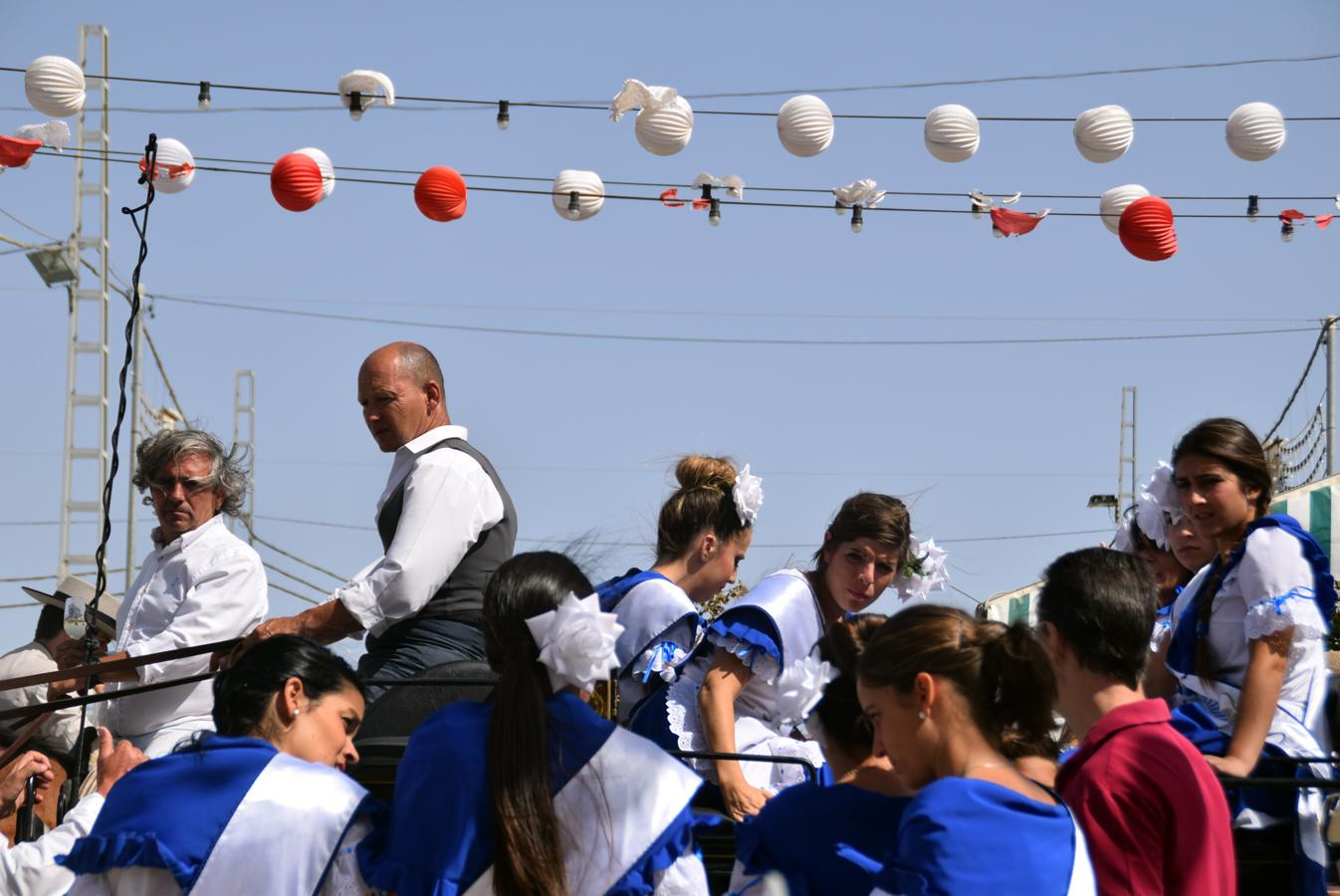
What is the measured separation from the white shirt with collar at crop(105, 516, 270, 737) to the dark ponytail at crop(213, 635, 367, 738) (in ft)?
3.92

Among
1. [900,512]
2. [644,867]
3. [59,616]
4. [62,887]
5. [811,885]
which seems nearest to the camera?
[811,885]

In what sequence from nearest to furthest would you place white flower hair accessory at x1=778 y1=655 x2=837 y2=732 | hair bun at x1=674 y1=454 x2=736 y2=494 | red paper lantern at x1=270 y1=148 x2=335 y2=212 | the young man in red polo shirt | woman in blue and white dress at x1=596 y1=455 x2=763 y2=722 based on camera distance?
the young man in red polo shirt → white flower hair accessory at x1=778 y1=655 x2=837 y2=732 → woman in blue and white dress at x1=596 y1=455 x2=763 y2=722 → hair bun at x1=674 y1=454 x2=736 y2=494 → red paper lantern at x1=270 y1=148 x2=335 y2=212

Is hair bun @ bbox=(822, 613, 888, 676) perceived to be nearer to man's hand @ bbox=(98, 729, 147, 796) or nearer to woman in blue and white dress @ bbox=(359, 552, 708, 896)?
woman in blue and white dress @ bbox=(359, 552, 708, 896)

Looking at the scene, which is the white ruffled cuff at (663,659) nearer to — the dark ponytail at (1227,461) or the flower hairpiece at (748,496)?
the flower hairpiece at (748,496)

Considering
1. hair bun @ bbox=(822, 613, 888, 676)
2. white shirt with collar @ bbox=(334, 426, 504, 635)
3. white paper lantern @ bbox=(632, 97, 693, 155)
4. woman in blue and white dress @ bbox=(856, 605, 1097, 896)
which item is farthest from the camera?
white paper lantern @ bbox=(632, 97, 693, 155)

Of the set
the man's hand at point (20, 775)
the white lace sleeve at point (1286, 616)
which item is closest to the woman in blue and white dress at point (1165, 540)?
the white lace sleeve at point (1286, 616)

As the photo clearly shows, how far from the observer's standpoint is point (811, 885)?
8.52ft

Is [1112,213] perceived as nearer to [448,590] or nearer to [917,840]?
[448,590]

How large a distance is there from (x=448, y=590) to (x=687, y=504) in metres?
0.71

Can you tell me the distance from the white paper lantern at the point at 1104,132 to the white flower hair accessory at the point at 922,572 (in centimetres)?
366

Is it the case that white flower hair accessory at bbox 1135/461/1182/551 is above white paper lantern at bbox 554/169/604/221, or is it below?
below

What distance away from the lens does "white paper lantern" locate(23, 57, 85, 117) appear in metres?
7.18

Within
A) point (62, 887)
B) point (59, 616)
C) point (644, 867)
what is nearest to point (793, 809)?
point (644, 867)

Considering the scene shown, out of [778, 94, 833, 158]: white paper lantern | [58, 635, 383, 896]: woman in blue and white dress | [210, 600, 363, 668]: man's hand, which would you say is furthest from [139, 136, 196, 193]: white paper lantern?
[58, 635, 383, 896]: woman in blue and white dress
